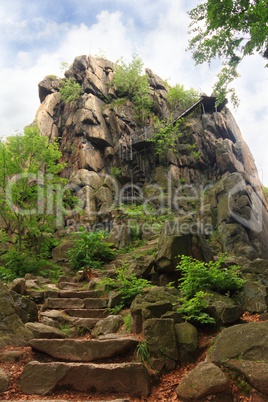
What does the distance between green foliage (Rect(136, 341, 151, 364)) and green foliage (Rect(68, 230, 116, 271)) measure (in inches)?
343

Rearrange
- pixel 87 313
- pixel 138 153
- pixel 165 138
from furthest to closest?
pixel 138 153 < pixel 165 138 < pixel 87 313

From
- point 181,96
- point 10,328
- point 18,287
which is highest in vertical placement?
point 181,96

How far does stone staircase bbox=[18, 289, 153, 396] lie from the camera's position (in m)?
3.42

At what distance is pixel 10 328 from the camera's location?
4520 millimetres

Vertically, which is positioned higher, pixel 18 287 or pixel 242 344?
pixel 18 287

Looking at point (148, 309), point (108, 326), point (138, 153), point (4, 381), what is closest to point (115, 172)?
point (138, 153)

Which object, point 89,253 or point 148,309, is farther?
point 89,253

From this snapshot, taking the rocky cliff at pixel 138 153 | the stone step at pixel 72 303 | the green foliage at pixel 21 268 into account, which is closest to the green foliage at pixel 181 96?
the rocky cliff at pixel 138 153

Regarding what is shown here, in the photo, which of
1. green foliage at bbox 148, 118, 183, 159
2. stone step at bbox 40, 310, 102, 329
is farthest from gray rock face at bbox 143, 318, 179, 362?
green foliage at bbox 148, 118, 183, 159

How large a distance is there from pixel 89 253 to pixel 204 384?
1049 centimetres

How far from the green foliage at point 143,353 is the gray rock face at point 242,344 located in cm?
79

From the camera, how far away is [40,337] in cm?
455

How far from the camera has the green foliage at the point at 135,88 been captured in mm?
28500

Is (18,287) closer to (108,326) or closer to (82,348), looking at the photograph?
(108,326)
